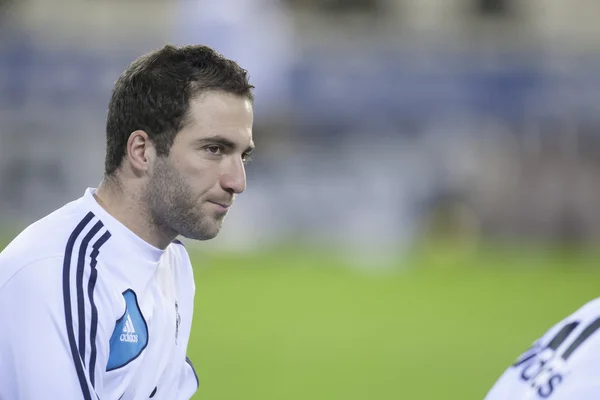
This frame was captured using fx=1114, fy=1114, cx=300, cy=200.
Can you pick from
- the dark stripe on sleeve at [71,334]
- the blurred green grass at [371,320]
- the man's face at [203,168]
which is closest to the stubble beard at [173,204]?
the man's face at [203,168]

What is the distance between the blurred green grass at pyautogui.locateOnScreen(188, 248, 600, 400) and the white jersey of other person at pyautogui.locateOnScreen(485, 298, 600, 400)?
24.5 feet

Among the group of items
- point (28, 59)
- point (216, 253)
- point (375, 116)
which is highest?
point (28, 59)

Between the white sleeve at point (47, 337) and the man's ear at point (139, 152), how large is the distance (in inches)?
21.0

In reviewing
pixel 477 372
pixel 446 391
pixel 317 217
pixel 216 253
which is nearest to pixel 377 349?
pixel 477 372

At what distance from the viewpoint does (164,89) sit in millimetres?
3604

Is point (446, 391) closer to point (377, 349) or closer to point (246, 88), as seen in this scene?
point (377, 349)

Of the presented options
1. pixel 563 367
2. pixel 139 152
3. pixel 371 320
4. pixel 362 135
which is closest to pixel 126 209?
pixel 139 152

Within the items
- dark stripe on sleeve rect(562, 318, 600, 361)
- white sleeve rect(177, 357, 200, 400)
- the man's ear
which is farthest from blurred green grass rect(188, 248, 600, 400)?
dark stripe on sleeve rect(562, 318, 600, 361)

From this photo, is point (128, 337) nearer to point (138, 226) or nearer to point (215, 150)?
point (138, 226)

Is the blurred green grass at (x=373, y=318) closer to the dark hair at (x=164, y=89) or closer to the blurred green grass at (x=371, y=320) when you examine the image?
the blurred green grass at (x=371, y=320)

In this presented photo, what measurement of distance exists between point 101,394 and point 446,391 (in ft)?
25.8

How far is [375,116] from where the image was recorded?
2773 cm

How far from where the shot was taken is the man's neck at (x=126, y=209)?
12.1 ft

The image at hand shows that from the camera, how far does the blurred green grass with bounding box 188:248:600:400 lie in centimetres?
1136
